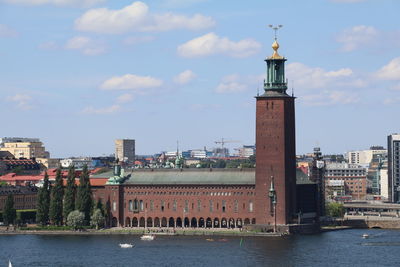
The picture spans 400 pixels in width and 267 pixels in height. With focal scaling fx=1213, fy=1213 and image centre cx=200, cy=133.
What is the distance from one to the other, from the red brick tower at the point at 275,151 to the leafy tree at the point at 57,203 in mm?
25572

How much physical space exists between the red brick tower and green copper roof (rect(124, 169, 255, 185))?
163 inches

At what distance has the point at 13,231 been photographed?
153 meters

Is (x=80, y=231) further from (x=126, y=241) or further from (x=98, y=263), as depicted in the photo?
(x=98, y=263)

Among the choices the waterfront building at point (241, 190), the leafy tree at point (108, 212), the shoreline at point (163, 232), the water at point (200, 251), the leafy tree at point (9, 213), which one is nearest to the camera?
the water at point (200, 251)

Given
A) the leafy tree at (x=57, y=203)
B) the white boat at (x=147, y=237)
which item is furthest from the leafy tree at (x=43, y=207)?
the white boat at (x=147, y=237)

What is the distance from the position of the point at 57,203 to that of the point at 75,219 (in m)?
4.56

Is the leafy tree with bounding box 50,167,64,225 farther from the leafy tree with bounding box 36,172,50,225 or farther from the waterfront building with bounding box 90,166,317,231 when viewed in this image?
the waterfront building with bounding box 90,166,317,231

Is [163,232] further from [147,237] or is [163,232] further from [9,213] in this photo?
[9,213]

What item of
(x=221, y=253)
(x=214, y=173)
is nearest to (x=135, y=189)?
(x=214, y=173)

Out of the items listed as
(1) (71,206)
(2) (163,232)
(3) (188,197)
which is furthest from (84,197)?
(3) (188,197)

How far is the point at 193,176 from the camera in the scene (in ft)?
518

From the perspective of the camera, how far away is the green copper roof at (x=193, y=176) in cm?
15425

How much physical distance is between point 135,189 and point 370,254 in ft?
146

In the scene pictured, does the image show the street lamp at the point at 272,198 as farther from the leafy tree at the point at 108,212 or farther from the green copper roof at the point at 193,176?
the leafy tree at the point at 108,212
